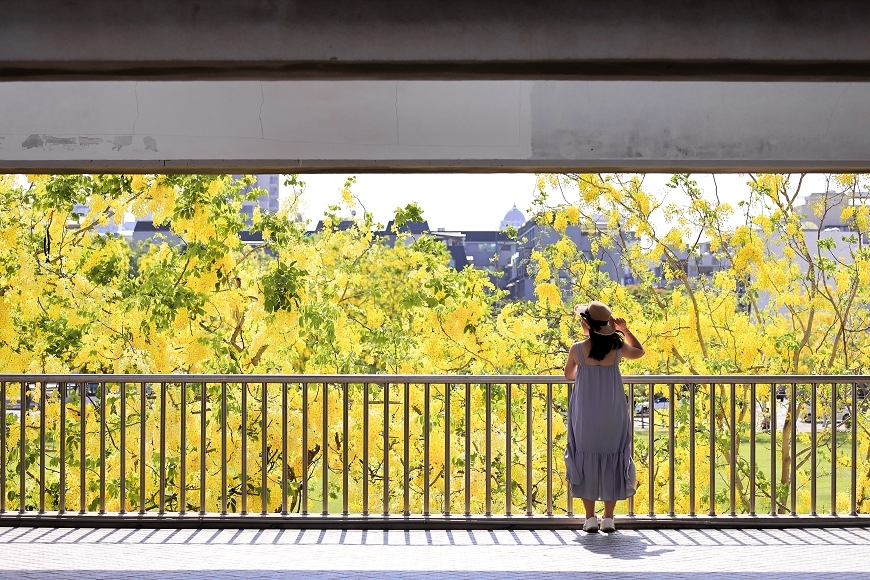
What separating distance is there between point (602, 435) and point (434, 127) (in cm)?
182

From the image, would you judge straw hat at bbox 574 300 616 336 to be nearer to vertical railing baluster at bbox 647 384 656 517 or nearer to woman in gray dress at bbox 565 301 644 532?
woman in gray dress at bbox 565 301 644 532

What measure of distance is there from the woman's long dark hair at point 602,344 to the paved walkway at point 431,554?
943 mm

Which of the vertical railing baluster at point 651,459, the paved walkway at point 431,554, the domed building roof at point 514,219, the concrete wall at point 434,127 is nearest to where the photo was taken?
the paved walkway at point 431,554

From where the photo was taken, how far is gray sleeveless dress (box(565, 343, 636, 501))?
4.59 metres

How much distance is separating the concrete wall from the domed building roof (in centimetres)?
567

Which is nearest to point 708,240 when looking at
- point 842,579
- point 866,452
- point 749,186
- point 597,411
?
point 749,186

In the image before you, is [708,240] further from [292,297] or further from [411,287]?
[292,297]

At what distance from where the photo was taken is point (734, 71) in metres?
3.33

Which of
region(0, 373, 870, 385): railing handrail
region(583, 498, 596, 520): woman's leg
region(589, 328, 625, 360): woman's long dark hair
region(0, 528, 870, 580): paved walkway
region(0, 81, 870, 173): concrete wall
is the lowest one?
region(0, 528, 870, 580): paved walkway

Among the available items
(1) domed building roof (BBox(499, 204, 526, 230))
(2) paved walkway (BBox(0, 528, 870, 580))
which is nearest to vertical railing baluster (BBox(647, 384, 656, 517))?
(2) paved walkway (BBox(0, 528, 870, 580))

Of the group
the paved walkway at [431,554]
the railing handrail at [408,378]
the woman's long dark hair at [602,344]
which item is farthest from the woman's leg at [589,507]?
the woman's long dark hair at [602,344]

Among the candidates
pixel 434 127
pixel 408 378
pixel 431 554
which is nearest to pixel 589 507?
pixel 431 554

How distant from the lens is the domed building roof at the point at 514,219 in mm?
10359

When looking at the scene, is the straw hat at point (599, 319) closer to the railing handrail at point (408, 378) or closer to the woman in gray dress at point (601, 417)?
the woman in gray dress at point (601, 417)
